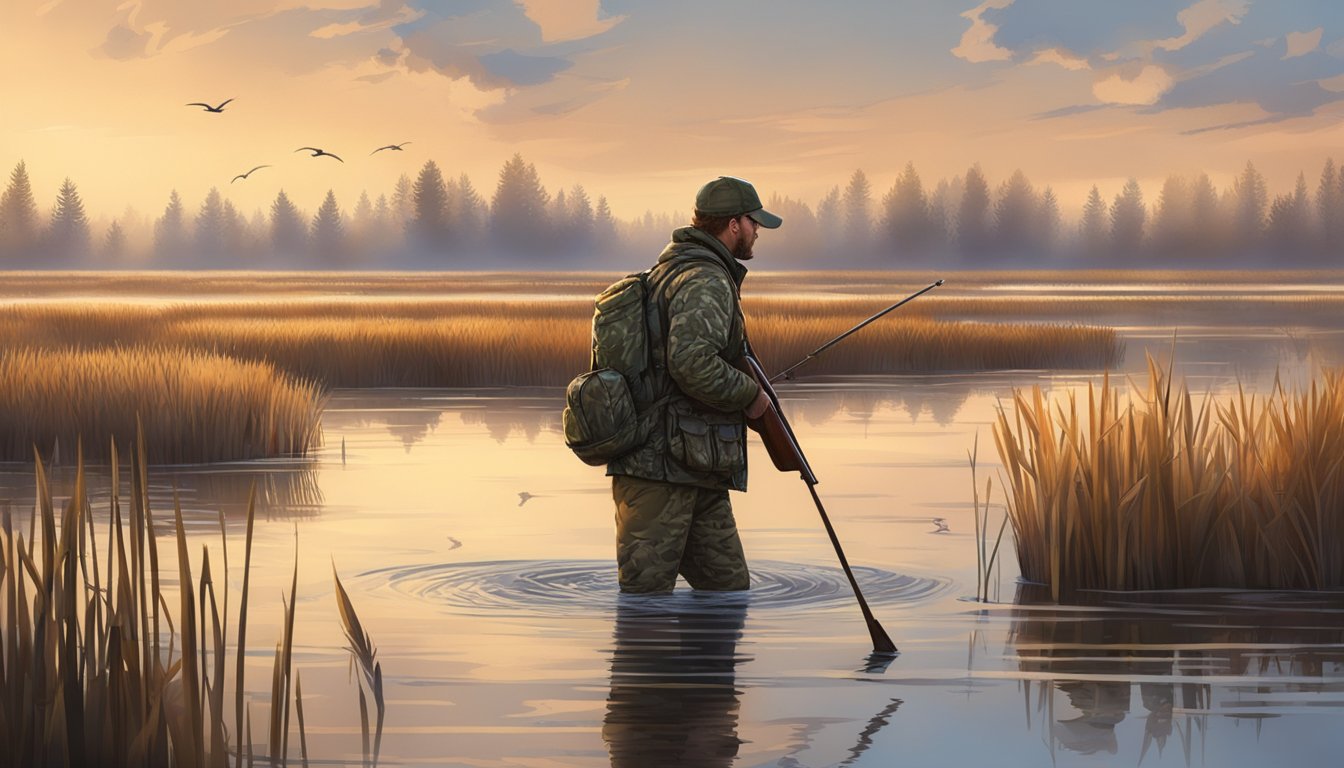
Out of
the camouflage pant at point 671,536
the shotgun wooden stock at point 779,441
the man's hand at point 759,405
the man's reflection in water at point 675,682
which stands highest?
the man's hand at point 759,405

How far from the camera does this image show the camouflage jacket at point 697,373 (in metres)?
8.03

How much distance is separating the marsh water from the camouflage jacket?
0.65 meters

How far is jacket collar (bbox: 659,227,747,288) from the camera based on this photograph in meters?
8.27

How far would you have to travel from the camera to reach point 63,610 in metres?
5.35

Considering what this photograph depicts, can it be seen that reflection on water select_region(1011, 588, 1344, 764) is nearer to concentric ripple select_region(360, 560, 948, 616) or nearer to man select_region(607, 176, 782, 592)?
concentric ripple select_region(360, 560, 948, 616)

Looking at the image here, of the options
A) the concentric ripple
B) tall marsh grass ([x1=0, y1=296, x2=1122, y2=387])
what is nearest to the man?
the concentric ripple

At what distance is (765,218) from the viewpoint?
27.6 feet

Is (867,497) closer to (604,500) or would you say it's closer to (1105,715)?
(604,500)

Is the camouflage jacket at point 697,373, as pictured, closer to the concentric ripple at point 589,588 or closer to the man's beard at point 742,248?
the man's beard at point 742,248

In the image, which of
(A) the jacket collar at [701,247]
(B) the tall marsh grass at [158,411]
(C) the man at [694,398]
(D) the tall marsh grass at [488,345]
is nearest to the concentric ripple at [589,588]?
(C) the man at [694,398]

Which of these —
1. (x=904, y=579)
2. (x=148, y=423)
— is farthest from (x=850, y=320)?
(x=904, y=579)

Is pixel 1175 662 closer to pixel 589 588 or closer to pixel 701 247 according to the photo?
pixel 701 247

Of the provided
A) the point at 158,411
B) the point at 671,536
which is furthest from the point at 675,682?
the point at 158,411

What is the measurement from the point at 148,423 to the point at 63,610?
35.8 feet
